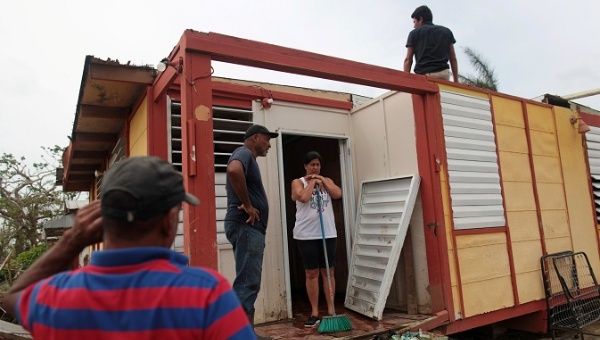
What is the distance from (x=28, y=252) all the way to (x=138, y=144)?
1509 centimetres

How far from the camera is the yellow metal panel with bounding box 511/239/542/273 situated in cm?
533

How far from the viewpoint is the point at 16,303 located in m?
1.16

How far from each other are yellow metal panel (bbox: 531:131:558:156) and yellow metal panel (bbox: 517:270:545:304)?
159 centimetres

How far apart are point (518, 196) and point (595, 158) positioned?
2.40 metres

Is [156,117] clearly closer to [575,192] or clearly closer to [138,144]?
[138,144]

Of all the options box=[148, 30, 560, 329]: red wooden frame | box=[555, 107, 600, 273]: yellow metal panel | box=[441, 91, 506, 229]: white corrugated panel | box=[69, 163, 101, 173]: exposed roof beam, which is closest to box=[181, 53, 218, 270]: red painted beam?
box=[148, 30, 560, 329]: red wooden frame

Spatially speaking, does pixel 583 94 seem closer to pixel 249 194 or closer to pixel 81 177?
pixel 249 194

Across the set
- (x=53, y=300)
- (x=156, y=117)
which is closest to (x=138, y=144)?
(x=156, y=117)

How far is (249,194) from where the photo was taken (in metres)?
3.60

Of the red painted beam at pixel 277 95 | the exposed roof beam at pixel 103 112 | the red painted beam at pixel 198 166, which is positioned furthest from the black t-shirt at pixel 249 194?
the exposed roof beam at pixel 103 112

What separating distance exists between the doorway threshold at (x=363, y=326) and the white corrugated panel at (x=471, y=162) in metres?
1.11

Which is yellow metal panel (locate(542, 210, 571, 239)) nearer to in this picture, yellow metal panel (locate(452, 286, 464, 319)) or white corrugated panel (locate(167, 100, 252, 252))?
yellow metal panel (locate(452, 286, 464, 319))

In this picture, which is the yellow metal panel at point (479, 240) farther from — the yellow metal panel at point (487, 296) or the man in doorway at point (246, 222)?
the man in doorway at point (246, 222)

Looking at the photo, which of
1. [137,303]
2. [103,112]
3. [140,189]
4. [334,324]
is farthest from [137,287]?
[103,112]
